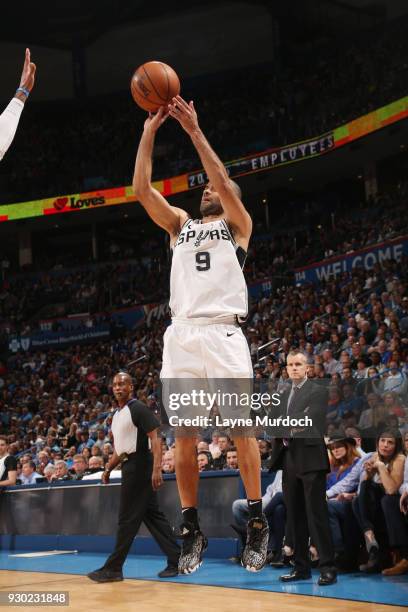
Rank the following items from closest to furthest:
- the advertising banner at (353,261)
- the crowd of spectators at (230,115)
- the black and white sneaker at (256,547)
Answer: the black and white sneaker at (256,547) → the advertising banner at (353,261) → the crowd of spectators at (230,115)

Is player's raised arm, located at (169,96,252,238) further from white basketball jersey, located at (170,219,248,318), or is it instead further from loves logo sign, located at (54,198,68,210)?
loves logo sign, located at (54,198,68,210)

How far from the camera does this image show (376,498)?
7.02 meters

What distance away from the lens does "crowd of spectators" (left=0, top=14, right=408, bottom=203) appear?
24.6 metres

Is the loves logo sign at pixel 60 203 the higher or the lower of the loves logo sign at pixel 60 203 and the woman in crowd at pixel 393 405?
the higher

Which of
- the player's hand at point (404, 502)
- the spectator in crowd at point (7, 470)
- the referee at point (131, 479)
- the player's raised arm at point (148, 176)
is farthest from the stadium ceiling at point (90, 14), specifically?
the player's raised arm at point (148, 176)

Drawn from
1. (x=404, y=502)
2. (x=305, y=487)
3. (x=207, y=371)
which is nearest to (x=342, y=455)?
(x=305, y=487)

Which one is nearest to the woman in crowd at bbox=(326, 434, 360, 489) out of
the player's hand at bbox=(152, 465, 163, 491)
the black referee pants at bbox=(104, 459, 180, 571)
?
the black referee pants at bbox=(104, 459, 180, 571)

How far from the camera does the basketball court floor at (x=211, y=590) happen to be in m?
5.75

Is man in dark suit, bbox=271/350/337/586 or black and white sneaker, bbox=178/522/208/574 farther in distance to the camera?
man in dark suit, bbox=271/350/337/586

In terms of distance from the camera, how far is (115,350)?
23422 millimetres

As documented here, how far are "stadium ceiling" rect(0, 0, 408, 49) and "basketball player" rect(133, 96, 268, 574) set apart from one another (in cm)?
2724

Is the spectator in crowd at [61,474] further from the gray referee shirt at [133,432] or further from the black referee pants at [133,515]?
the gray referee shirt at [133,432]

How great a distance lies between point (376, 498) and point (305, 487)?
698 millimetres

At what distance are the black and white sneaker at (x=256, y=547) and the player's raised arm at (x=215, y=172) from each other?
61.6 inches
